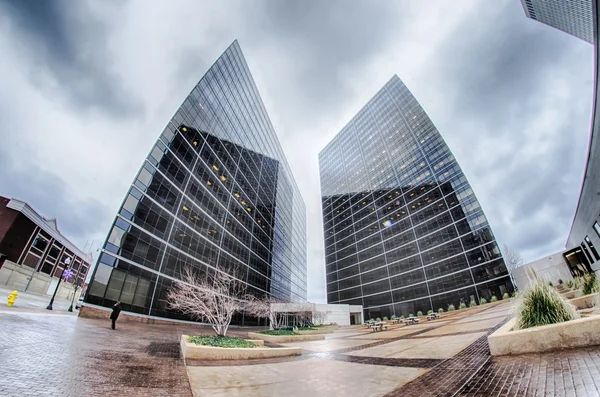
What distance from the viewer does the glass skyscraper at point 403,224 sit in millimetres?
49875

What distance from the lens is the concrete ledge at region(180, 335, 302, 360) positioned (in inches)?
358

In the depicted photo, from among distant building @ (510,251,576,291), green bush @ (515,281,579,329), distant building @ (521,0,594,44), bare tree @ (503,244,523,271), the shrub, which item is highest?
distant building @ (521,0,594,44)

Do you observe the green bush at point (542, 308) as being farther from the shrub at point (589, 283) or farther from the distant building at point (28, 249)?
the distant building at point (28, 249)

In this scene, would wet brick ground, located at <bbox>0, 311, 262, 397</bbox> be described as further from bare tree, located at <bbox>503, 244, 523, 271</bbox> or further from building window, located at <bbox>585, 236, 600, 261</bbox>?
bare tree, located at <bbox>503, 244, 523, 271</bbox>

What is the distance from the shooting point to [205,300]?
2938cm

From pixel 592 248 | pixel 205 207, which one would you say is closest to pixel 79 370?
pixel 205 207

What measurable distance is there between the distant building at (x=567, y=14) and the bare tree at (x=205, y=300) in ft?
159

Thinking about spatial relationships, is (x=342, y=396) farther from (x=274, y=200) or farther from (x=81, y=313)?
(x=274, y=200)

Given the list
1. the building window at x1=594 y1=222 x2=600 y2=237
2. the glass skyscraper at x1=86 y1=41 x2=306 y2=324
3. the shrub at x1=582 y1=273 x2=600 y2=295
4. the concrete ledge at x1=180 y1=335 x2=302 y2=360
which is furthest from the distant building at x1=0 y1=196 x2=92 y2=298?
the building window at x1=594 y1=222 x2=600 y2=237

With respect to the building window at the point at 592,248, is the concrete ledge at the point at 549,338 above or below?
below

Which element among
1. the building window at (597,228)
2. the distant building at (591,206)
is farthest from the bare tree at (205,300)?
the building window at (597,228)

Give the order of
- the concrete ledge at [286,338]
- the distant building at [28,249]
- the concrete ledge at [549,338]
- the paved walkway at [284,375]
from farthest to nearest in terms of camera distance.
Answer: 1. the distant building at [28,249]
2. the concrete ledge at [286,338]
3. the concrete ledge at [549,338]
4. the paved walkway at [284,375]

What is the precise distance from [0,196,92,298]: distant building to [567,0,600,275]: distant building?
6430 cm

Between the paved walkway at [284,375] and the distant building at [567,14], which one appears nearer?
the paved walkway at [284,375]
